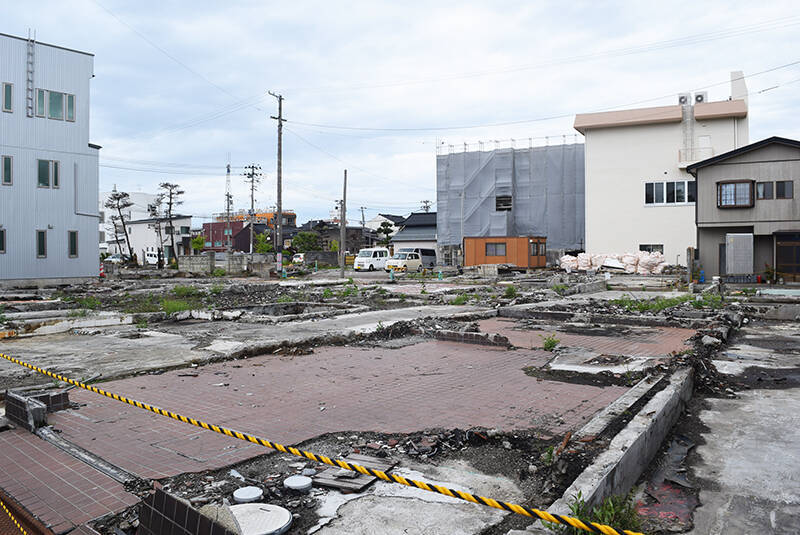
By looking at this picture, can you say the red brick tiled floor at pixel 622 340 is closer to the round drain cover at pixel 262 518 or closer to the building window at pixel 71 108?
the round drain cover at pixel 262 518

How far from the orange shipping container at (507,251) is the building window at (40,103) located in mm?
30014

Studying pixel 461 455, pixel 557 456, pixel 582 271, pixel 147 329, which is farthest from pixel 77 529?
pixel 582 271

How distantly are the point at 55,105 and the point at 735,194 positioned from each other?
36.6 meters

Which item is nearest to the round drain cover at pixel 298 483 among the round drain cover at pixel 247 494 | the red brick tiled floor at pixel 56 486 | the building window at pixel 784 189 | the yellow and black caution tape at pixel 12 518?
the round drain cover at pixel 247 494

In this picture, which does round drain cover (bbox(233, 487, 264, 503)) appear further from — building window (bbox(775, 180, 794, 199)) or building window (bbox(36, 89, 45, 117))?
building window (bbox(775, 180, 794, 199))

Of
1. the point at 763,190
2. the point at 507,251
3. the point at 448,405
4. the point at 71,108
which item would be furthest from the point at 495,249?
the point at 448,405

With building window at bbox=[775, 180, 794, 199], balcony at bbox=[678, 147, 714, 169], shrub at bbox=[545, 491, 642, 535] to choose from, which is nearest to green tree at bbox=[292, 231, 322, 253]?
balcony at bbox=[678, 147, 714, 169]

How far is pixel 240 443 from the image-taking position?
5.03 metres

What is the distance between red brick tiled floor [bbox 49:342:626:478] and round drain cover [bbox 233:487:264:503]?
70 cm

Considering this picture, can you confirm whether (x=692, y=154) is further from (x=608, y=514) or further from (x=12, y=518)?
(x=12, y=518)

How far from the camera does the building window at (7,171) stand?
2692 cm

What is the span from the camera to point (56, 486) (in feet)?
13.8

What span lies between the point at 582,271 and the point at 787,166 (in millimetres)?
14043

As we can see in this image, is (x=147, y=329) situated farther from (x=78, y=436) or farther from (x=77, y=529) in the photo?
(x=77, y=529)
